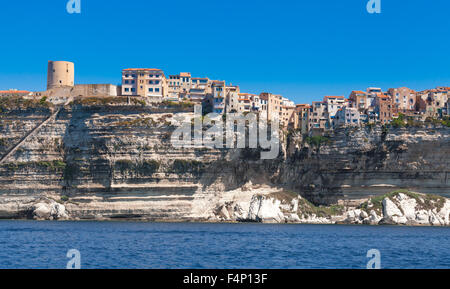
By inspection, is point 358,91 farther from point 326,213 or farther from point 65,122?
point 65,122

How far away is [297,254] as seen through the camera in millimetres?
35969

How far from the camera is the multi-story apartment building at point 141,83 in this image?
83.5m

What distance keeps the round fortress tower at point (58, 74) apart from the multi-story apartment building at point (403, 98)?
45.9 metres

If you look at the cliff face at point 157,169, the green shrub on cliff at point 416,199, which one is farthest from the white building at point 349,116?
the green shrub on cliff at point 416,199

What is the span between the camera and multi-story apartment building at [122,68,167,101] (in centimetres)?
8350

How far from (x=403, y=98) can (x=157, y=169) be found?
39754 millimetres

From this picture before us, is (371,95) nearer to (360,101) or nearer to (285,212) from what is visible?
→ (360,101)

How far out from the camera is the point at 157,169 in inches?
2943

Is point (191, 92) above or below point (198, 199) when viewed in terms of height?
above

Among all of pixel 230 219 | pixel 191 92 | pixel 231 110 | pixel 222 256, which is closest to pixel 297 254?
pixel 222 256

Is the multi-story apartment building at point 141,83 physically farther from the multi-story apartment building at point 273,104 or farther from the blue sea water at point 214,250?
the blue sea water at point 214,250

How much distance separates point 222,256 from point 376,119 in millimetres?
57085

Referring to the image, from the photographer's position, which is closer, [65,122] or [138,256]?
[138,256]

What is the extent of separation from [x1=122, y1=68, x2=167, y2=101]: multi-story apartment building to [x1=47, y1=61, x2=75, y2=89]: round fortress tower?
8433 millimetres
